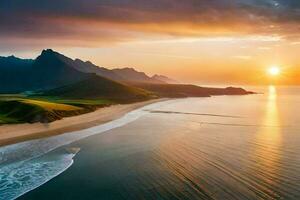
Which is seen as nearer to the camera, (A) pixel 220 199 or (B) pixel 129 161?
(A) pixel 220 199

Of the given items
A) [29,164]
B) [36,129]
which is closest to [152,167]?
[29,164]

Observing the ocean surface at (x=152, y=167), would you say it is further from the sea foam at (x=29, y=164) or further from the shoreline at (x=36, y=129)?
the shoreline at (x=36, y=129)

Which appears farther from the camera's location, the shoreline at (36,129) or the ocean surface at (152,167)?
the shoreline at (36,129)

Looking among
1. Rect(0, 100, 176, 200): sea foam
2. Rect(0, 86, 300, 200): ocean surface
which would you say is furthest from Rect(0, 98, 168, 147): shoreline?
Rect(0, 86, 300, 200): ocean surface

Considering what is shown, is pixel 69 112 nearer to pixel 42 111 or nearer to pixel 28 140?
pixel 42 111

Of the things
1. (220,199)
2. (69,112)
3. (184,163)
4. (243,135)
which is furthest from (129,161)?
(69,112)

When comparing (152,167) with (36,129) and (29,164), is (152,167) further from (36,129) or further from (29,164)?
(36,129)

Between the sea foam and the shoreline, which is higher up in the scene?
the shoreline

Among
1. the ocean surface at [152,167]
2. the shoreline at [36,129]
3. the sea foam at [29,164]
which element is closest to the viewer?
the ocean surface at [152,167]

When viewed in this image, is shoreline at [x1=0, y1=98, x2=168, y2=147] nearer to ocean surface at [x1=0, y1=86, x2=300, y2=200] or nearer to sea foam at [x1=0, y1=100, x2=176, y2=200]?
sea foam at [x1=0, y1=100, x2=176, y2=200]

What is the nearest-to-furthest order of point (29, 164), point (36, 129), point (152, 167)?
point (152, 167)
point (29, 164)
point (36, 129)

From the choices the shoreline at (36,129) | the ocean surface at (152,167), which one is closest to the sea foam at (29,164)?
the ocean surface at (152,167)
